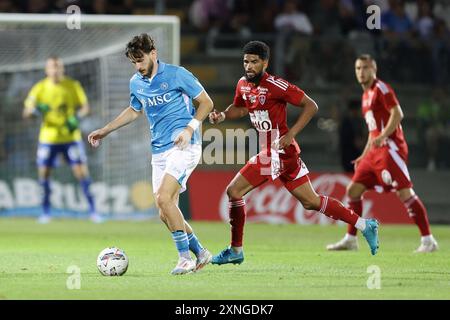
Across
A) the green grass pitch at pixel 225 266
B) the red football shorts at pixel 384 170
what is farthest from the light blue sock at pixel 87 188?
the red football shorts at pixel 384 170

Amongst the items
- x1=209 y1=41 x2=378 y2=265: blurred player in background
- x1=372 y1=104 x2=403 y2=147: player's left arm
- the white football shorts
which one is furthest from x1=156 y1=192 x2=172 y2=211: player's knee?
x1=372 y1=104 x2=403 y2=147: player's left arm

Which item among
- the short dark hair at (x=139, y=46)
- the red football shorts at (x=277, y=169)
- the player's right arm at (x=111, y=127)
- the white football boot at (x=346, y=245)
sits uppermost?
the short dark hair at (x=139, y=46)

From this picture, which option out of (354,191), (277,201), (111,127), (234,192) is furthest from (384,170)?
(277,201)

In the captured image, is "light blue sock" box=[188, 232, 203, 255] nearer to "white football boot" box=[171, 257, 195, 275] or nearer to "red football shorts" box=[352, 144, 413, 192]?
"white football boot" box=[171, 257, 195, 275]

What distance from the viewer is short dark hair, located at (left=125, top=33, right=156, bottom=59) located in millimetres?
8898

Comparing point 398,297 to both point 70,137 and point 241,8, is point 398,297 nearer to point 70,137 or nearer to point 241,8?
point 70,137

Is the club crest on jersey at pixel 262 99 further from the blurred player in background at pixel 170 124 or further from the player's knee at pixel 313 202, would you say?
the player's knee at pixel 313 202

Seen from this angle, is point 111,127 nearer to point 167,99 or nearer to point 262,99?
A: point 167,99

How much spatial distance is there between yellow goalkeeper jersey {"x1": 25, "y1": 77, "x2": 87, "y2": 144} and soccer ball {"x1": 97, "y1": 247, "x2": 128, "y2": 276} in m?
7.80

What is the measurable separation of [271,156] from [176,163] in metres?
1.26

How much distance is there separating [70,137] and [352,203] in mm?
5904

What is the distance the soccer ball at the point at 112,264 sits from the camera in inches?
356

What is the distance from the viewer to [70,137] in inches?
659
